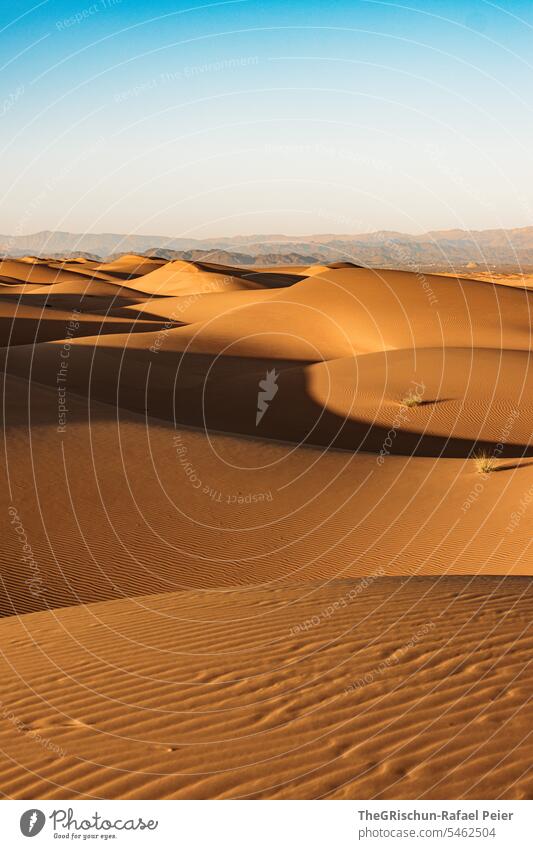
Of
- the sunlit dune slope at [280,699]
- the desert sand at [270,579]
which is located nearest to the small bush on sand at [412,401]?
the desert sand at [270,579]

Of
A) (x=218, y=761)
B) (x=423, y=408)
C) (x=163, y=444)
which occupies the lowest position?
(x=218, y=761)

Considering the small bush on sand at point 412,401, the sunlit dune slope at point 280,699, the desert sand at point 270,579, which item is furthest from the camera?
the small bush on sand at point 412,401

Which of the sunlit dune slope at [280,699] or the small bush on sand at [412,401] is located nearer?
the sunlit dune slope at [280,699]

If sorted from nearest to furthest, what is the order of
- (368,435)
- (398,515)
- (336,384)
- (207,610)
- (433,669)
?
(433,669), (207,610), (398,515), (368,435), (336,384)

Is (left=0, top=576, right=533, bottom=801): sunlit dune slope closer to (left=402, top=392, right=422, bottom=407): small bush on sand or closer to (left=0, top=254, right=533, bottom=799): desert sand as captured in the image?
(left=0, top=254, right=533, bottom=799): desert sand

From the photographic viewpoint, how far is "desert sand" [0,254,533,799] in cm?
525

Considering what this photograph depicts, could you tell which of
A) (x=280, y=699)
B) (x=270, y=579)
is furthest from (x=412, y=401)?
(x=280, y=699)

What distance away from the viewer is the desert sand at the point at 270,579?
525 cm

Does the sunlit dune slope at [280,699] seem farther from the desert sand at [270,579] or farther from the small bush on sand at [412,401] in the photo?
the small bush on sand at [412,401]

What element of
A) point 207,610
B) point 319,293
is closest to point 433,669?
point 207,610

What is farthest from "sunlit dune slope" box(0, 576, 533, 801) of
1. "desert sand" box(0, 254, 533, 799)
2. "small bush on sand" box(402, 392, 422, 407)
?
"small bush on sand" box(402, 392, 422, 407)

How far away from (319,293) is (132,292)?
129 feet

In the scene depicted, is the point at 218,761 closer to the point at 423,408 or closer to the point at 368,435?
the point at 368,435

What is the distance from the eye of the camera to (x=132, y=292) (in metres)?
82.6
